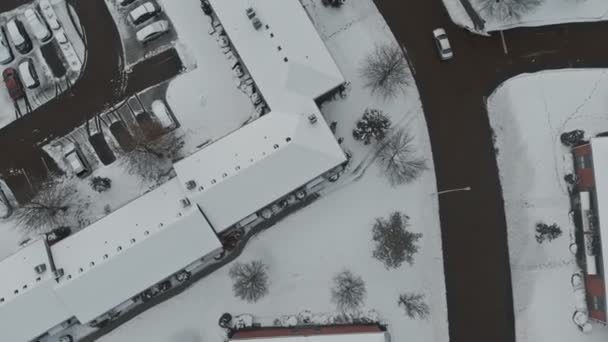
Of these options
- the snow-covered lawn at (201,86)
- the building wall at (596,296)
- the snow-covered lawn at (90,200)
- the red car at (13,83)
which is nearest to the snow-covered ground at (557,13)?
the snow-covered lawn at (201,86)

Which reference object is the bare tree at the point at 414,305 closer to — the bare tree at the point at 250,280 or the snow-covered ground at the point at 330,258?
the snow-covered ground at the point at 330,258

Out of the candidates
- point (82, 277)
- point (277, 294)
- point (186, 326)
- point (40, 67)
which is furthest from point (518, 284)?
point (40, 67)

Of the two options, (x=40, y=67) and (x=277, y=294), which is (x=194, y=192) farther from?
(x=40, y=67)

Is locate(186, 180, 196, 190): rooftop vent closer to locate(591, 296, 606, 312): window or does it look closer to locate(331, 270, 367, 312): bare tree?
locate(331, 270, 367, 312): bare tree

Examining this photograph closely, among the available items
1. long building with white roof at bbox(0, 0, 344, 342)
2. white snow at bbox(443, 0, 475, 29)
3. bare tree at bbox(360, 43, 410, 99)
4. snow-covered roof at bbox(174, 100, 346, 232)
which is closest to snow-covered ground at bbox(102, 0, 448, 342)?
bare tree at bbox(360, 43, 410, 99)

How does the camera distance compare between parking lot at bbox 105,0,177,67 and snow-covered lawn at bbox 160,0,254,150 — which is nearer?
snow-covered lawn at bbox 160,0,254,150

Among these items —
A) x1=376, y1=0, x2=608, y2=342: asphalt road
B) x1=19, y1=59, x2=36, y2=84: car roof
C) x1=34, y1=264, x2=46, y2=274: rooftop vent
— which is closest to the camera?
x1=34, y1=264, x2=46, y2=274: rooftop vent
